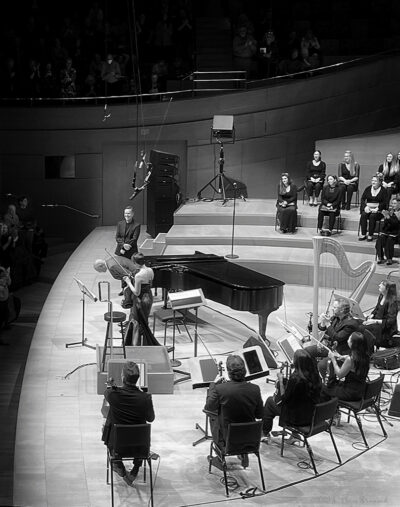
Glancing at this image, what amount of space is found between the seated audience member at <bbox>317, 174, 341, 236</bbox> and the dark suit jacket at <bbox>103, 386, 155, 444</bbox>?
26.1 feet

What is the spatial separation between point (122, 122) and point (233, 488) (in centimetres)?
1155

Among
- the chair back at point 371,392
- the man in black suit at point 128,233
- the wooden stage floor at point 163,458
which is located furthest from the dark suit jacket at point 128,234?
the chair back at point 371,392

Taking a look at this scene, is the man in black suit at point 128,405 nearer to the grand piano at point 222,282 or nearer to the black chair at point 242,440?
the black chair at point 242,440

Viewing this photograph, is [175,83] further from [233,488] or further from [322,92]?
[233,488]

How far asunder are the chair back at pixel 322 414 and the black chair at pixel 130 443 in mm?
1399

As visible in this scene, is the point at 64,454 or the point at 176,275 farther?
the point at 176,275

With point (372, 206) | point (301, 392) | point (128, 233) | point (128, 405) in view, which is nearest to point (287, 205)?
point (372, 206)

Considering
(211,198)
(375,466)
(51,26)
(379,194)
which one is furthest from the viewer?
(51,26)

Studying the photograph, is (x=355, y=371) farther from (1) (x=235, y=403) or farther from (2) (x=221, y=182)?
(2) (x=221, y=182)

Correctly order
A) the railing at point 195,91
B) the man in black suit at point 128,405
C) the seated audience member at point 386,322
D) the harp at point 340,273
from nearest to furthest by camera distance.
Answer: the man in black suit at point 128,405 → the harp at point 340,273 → the seated audience member at point 386,322 → the railing at point 195,91

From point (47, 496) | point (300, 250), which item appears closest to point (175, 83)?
point (300, 250)

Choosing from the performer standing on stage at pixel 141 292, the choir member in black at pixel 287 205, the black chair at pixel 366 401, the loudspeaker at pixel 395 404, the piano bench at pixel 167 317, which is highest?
the choir member in black at pixel 287 205

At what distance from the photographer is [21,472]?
7414 millimetres

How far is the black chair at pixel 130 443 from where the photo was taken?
22.7 feet
